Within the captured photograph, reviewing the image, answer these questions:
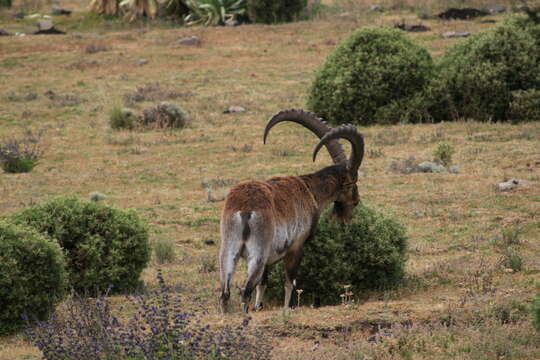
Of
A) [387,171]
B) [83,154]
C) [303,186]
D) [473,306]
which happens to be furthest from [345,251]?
[83,154]

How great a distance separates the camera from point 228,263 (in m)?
8.30

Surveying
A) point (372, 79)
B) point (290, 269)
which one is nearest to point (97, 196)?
point (290, 269)

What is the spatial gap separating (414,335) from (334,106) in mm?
15637

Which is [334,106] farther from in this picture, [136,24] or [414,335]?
[136,24]

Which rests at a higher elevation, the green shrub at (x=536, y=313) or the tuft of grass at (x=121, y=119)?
the green shrub at (x=536, y=313)

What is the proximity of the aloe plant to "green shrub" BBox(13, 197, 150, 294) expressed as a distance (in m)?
34.0

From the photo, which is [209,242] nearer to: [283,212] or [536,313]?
[283,212]

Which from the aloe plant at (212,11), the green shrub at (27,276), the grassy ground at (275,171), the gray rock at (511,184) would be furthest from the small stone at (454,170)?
the aloe plant at (212,11)

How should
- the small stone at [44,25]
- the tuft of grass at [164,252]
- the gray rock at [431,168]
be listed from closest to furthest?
the tuft of grass at [164,252] → the gray rock at [431,168] → the small stone at [44,25]

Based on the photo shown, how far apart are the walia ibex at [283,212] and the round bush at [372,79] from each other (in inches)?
484

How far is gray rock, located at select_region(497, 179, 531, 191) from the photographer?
1535 centimetres

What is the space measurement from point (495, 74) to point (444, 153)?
15.5ft

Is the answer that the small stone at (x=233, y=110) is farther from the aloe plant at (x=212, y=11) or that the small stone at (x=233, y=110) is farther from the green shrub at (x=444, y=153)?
the aloe plant at (x=212, y=11)

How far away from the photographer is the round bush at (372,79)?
73.9 feet
